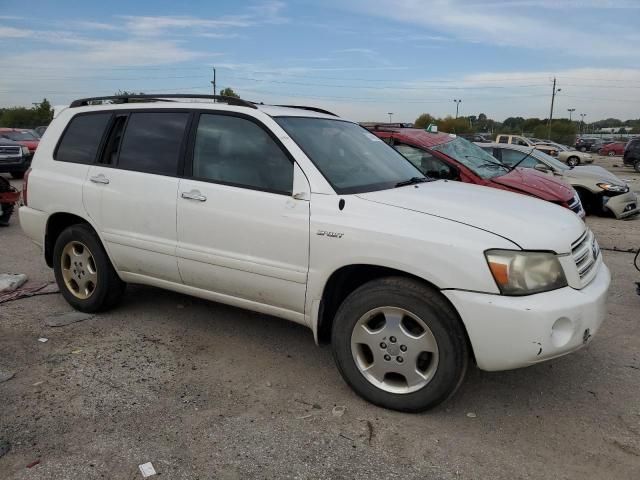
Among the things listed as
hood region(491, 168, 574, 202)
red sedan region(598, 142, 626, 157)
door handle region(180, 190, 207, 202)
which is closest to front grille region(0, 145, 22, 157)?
hood region(491, 168, 574, 202)

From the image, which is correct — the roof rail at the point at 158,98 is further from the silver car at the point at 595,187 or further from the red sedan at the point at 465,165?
the silver car at the point at 595,187

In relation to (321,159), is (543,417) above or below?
below

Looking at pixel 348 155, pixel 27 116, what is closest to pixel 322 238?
pixel 348 155

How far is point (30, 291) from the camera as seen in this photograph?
5.39 m

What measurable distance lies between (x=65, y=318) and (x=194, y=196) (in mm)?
1827

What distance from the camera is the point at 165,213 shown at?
399 centimetres

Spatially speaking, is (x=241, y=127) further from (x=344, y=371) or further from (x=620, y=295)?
(x=620, y=295)

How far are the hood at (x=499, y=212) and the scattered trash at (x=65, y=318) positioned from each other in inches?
110

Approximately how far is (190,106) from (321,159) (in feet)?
3.95

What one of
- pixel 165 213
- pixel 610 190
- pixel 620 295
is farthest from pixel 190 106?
pixel 610 190

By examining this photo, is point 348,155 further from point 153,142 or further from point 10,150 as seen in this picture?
point 10,150

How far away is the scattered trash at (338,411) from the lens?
3201 millimetres

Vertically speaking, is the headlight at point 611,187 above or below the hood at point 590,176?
below

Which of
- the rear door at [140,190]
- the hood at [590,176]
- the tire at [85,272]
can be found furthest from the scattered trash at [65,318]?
the hood at [590,176]
